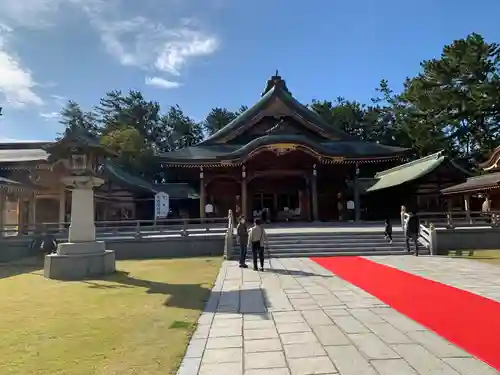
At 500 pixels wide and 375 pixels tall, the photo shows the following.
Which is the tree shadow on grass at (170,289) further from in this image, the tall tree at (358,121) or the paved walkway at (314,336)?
the tall tree at (358,121)

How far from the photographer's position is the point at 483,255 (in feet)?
45.3

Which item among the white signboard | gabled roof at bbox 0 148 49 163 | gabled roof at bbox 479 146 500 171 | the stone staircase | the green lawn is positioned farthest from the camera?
gabled roof at bbox 479 146 500 171

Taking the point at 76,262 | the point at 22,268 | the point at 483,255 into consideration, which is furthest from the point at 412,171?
the point at 22,268

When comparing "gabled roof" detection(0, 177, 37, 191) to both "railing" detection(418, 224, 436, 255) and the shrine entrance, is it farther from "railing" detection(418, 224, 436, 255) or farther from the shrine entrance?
Result: "railing" detection(418, 224, 436, 255)

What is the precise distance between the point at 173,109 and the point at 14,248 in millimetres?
46384

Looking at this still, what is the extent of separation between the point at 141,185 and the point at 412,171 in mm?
19441

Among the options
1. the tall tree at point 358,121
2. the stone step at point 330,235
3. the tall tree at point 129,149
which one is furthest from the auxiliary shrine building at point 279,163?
the tall tree at point 358,121

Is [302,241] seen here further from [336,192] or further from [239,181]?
[336,192]

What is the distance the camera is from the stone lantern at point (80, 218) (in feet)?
34.0

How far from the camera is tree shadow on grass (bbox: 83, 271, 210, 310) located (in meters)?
7.18

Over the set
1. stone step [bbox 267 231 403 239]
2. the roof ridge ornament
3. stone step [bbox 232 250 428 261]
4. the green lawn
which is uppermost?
the roof ridge ornament

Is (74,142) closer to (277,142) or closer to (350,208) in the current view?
(277,142)

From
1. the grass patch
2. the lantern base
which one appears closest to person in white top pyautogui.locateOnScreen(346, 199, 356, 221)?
the grass patch

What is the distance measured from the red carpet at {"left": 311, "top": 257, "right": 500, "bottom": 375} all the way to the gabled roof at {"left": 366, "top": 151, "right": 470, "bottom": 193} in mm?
16291
